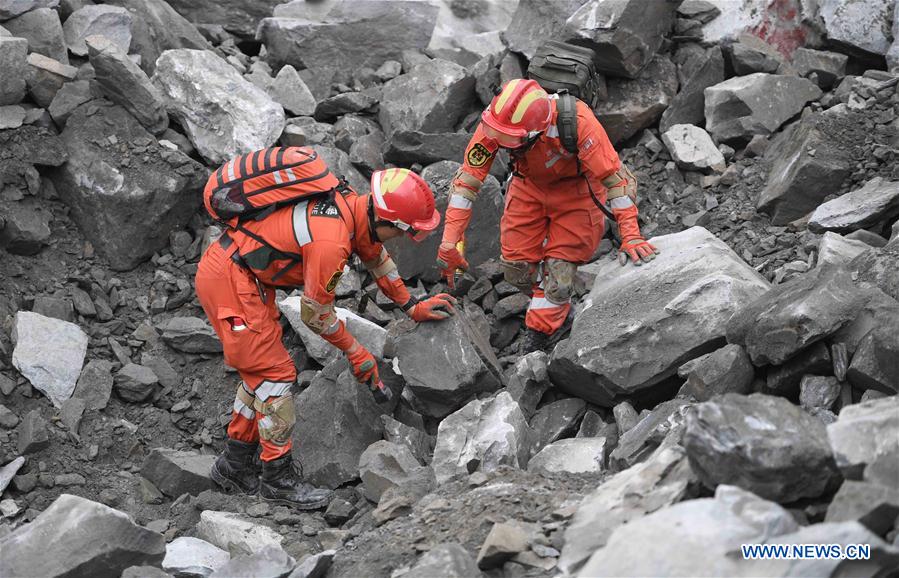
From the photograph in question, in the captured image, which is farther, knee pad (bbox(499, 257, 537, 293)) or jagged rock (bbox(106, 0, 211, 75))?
jagged rock (bbox(106, 0, 211, 75))

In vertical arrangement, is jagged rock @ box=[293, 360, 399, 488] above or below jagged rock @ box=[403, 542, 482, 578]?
below

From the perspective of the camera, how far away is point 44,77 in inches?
341

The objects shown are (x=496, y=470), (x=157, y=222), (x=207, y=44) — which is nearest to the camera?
(x=496, y=470)

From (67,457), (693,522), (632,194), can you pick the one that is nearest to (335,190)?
(632,194)

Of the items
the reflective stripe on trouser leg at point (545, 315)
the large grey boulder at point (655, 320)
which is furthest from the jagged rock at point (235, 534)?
the reflective stripe on trouser leg at point (545, 315)

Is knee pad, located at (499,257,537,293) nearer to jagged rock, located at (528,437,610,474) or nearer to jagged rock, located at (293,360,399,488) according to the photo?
jagged rock, located at (293,360,399,488)

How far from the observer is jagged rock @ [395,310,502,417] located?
6.82 metres

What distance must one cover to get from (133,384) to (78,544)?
2943mm

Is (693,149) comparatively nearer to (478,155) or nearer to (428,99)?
(428,99)

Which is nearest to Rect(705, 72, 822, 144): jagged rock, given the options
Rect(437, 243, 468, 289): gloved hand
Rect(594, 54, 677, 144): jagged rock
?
Rect(594, 54, 677, 144): jagged rock

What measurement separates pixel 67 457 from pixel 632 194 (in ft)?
14.7

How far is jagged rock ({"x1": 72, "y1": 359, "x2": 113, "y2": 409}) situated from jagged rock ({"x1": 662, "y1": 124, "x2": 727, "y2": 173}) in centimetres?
538

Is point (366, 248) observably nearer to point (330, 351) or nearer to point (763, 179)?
point (330, 351)

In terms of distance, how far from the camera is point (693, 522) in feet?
11.8
